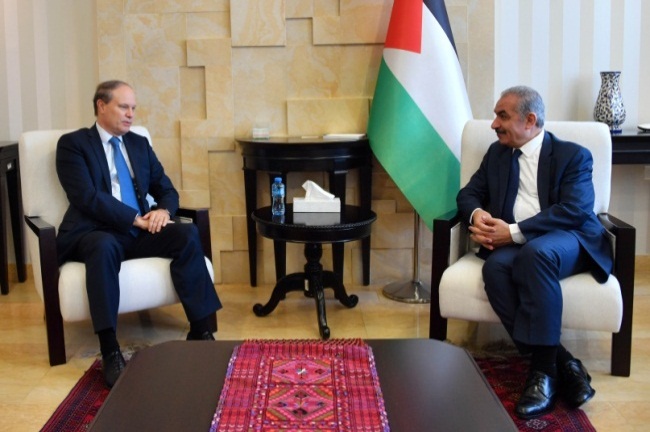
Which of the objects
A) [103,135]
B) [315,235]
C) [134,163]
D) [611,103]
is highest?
[611,103]

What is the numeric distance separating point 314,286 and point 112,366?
40.8 inches

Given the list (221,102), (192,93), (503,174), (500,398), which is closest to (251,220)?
(221,102)

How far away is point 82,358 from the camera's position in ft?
10.5

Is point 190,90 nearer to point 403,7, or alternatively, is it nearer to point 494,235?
point 403,7

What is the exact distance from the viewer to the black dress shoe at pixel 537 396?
8.49ft

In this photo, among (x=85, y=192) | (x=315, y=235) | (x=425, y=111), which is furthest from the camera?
(x=425, y=111)

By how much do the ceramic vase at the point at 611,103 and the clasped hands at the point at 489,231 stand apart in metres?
1.36

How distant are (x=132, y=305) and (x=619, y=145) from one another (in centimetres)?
250

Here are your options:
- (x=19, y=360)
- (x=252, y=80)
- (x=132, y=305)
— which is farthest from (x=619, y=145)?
(x=19, y=360)

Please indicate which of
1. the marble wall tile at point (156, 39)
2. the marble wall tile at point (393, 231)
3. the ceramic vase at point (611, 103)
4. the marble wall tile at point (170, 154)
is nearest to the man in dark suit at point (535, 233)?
the marble wall tile at point (393, 231)

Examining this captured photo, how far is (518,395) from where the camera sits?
2744 mm

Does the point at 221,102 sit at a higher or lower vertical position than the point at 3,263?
higher

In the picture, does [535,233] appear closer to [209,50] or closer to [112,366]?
[112,366]

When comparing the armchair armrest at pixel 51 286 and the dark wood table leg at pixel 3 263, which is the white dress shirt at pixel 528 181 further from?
the dark wood table leg at pixel 3 263
